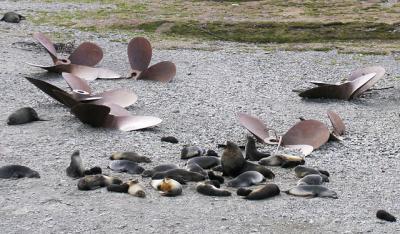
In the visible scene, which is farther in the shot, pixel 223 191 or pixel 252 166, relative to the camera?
pixel 252 166

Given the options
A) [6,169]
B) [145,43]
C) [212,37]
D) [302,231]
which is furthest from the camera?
[212,37]

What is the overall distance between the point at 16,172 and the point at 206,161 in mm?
1247

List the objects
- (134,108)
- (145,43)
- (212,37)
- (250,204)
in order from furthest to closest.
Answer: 1. (212,37)
2. (145,43)
3. (134,108)
4. (250,204)

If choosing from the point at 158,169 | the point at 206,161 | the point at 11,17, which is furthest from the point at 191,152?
the point at 11,17

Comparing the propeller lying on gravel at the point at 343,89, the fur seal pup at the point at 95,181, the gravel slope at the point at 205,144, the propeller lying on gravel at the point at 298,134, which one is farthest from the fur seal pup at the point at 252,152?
the propeller lying on gravel at the point at 343,89

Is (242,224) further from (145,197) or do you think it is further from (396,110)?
(396,110)

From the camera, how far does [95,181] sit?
187 inches

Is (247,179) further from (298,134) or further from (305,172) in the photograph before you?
(298,134)

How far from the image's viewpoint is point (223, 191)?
4715 millimetres

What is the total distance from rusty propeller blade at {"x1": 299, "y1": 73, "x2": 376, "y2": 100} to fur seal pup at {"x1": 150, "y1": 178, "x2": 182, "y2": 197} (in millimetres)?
3426

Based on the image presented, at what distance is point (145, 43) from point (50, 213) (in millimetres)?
4709

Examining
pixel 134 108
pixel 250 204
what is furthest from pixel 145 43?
pixel 250 204

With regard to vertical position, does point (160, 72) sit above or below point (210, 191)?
below

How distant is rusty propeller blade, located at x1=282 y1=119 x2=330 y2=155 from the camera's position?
5.98 meters
